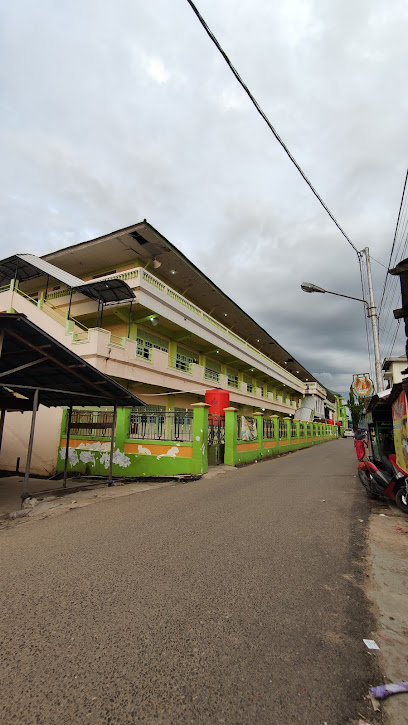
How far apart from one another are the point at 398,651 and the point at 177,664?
157 centimetres

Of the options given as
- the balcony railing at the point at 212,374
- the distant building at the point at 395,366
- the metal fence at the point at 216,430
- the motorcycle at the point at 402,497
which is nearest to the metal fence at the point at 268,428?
the metal fence at the point at 216,430

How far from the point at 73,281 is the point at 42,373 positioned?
8.69 m

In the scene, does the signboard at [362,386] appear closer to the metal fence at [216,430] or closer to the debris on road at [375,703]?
the metal fence at [216,430]

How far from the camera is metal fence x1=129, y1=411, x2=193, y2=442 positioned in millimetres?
10969

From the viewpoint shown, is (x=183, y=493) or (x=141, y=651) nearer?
(x=141, y=651)

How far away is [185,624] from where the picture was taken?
2.64 m

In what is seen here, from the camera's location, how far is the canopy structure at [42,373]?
6.90 m

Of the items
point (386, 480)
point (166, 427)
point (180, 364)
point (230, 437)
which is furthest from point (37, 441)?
point (386, 480)

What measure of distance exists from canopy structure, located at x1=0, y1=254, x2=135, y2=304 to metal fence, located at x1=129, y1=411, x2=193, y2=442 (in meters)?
6.47

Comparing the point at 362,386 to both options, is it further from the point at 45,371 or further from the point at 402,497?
the point at 45,371

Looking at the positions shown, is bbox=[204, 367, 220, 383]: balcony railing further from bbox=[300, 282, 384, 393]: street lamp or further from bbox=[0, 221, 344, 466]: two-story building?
bbox=[300, 282, 384, 393]: street lamp

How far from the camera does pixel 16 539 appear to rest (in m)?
4.98

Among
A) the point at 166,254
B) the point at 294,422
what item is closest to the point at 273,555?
Result: the point at 166,254

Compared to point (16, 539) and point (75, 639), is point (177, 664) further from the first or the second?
point (16, 539)
